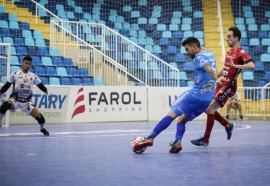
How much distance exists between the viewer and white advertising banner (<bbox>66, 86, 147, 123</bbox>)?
64.2 feet

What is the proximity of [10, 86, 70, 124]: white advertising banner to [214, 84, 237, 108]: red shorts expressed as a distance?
30.5 ft

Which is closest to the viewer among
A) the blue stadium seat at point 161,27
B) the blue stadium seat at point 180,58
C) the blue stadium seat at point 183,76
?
the blue stadium seat at point 183,76

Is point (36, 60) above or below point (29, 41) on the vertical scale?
below

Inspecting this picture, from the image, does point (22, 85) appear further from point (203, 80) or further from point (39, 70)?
point (39, 70)

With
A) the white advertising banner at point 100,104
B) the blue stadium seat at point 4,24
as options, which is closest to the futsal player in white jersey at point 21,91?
the white advertising banner at point 100,104

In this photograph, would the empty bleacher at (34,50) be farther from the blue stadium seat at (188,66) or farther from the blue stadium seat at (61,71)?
the blue stadium seat at (188,66)

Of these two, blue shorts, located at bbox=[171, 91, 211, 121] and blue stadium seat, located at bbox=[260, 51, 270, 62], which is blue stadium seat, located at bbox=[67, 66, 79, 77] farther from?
blue shorts, located at bbox=[171, 91, 211, 121]

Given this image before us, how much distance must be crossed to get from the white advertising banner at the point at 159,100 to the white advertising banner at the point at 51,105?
11.4 feet

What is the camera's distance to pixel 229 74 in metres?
10.4

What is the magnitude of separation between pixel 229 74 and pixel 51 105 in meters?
9.65

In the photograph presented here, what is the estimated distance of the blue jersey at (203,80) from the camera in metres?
9.12

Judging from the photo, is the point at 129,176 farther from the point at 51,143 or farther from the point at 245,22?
the point at 245,22

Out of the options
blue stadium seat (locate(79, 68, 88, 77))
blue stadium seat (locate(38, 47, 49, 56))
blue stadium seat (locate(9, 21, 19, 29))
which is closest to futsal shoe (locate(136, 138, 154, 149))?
blue stadium seat (locate(79, 68, 88, 77))

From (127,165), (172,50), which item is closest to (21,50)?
(172,50)
